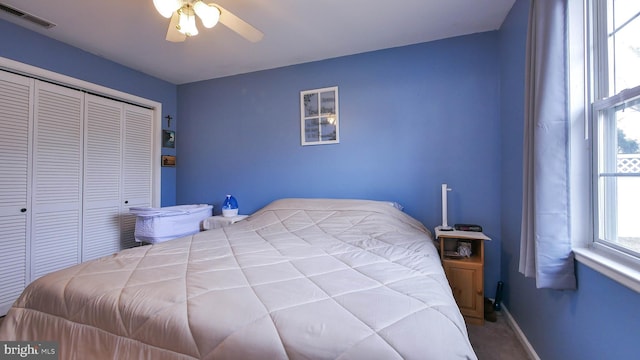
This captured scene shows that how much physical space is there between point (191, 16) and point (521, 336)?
292 cm

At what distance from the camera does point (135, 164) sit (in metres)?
3.11

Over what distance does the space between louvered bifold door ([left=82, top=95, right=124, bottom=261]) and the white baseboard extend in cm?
380

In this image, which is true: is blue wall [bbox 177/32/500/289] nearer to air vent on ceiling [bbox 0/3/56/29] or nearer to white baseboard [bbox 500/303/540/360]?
white baseboard [bbox 500/303/540/360]

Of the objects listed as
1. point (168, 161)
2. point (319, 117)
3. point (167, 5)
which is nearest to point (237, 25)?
point (167, 5)

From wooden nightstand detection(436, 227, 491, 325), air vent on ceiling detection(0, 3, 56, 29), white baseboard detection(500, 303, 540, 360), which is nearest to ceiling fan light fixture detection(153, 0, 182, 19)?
air vent on ceiling detection(0, 3, 56, 29)

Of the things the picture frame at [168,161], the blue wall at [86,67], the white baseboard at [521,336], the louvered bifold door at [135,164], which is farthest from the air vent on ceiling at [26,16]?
the white baseboard at [521,336]

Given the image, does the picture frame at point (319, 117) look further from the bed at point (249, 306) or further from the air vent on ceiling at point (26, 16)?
the air vent on ceiling at point (26, 16)

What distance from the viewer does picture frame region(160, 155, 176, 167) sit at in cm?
338

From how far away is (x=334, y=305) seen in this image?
0.89 meters

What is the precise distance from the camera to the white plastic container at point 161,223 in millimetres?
2623

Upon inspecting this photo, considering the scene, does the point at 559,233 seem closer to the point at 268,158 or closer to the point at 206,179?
the point at 268,158

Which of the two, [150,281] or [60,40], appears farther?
[60,40]

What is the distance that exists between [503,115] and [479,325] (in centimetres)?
166

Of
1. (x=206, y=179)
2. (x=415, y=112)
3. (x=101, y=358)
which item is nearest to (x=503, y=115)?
(x=415, y=112)
